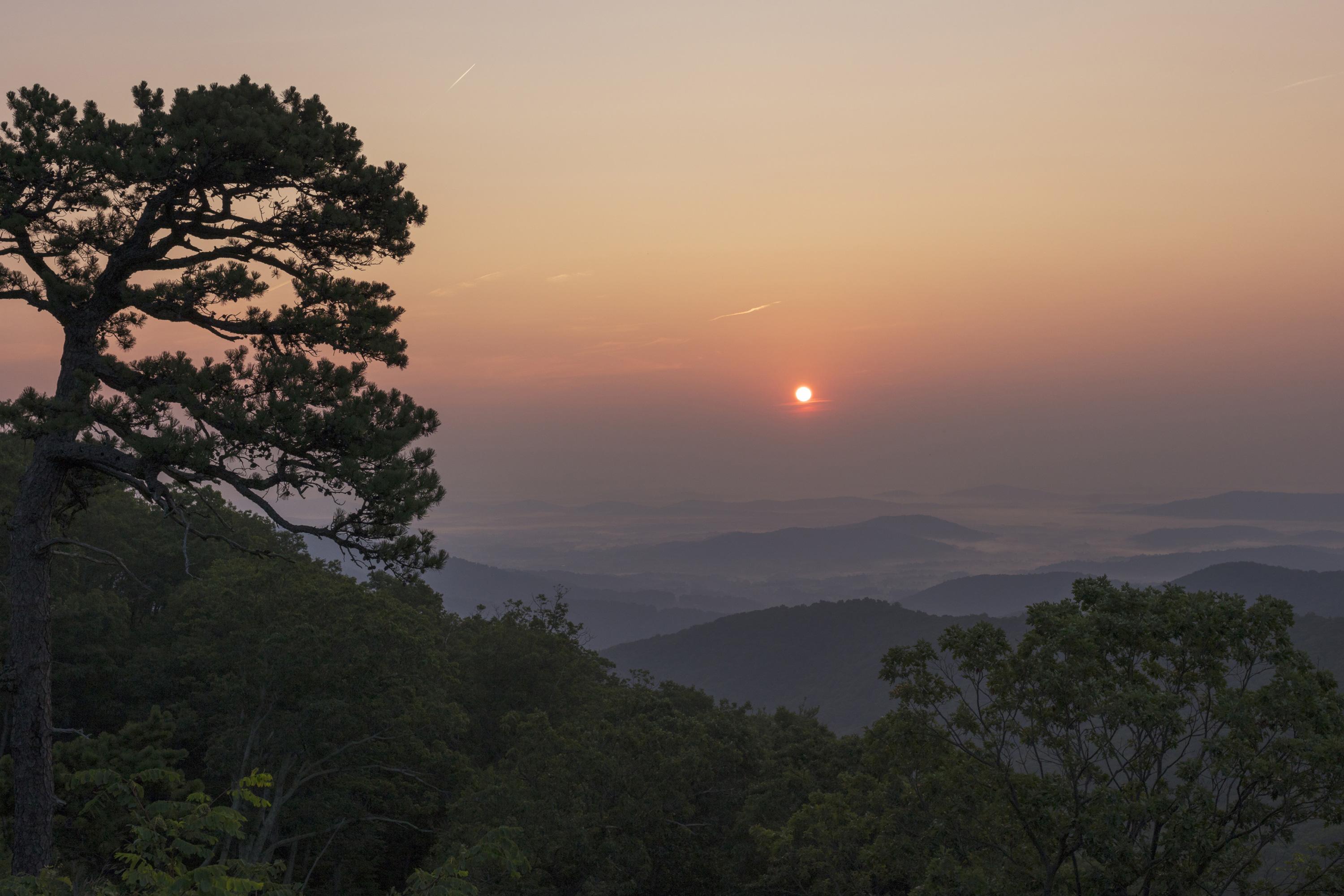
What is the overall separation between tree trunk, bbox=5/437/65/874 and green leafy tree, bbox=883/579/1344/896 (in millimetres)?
14464

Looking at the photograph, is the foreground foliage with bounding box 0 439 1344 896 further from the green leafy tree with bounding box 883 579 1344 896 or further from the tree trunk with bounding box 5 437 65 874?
the tree trunk with bounding box 5 437 65 874

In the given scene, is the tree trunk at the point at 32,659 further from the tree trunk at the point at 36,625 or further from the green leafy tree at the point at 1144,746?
the green leafy tree at the point at 1144,746

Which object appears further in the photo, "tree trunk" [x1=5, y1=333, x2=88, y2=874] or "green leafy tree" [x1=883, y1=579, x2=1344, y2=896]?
"tree trunk" [x1=5, y1=333, x2=88, y2=874]

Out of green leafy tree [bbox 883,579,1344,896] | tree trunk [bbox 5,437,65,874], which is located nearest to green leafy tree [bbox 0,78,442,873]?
tree trunk [bbox 5,437,65,874]

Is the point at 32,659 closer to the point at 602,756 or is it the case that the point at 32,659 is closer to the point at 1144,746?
the point at 602,756

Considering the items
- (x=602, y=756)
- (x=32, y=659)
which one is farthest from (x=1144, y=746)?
(x=32, y=659)

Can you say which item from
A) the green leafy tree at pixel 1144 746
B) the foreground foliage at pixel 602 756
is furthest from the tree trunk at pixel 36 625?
the green leafy tree at pixel 1144 746

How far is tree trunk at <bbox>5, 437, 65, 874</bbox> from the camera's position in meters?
13.7

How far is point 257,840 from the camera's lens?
1127 inches

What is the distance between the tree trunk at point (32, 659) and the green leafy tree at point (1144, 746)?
569 inches

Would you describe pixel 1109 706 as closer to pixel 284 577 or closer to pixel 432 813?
pixel 284 577

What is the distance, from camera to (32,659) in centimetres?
1398

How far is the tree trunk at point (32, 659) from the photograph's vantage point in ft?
44.8

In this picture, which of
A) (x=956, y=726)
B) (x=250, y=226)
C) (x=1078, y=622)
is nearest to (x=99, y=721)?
(x=250, y=226)
